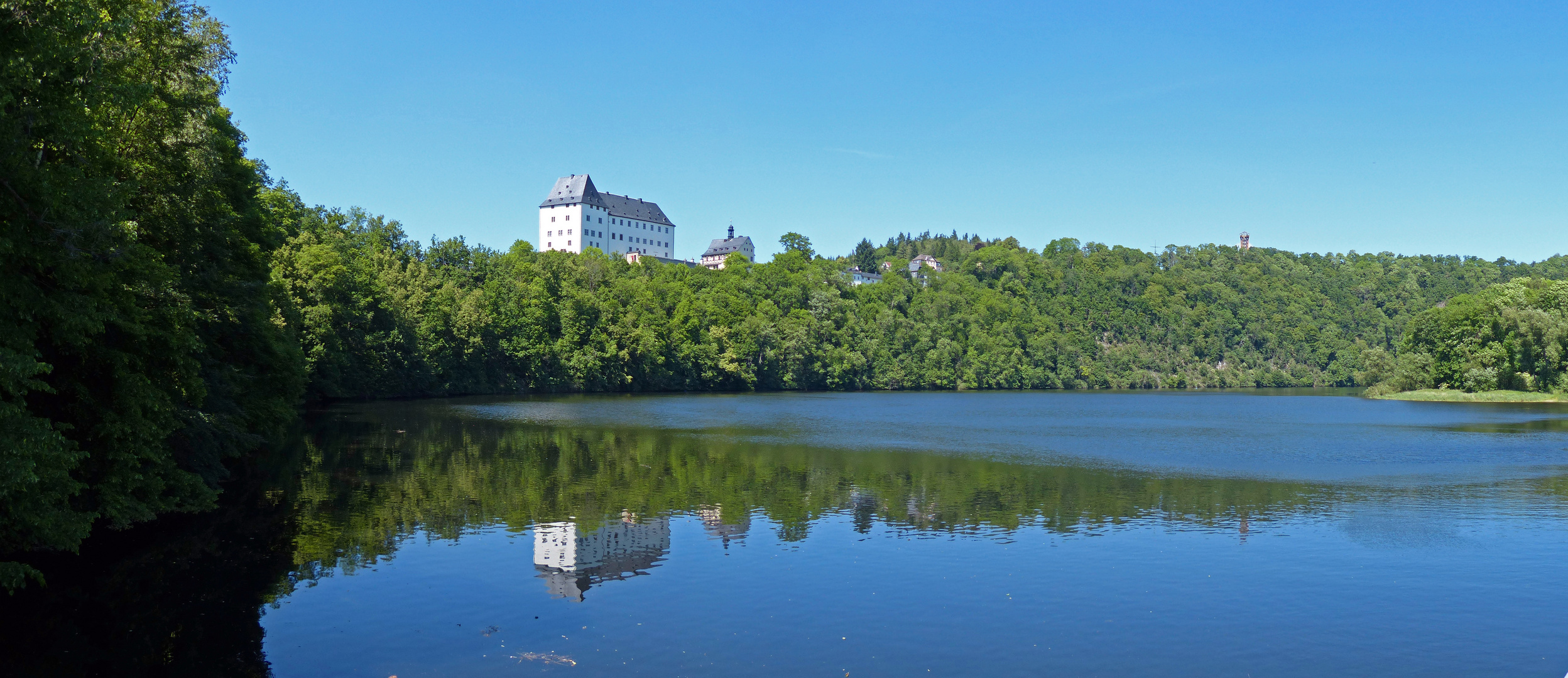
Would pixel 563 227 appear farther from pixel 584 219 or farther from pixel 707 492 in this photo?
pixel 707 492

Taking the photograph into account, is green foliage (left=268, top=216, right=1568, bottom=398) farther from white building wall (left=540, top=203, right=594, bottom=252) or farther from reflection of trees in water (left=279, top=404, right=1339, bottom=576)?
white building wall (left=540, top=203, right=594, bottom=252)

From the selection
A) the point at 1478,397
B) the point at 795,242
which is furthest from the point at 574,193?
the point at 1478,397

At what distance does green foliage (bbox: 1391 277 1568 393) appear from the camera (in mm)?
93812

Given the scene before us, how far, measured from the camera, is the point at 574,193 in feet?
616

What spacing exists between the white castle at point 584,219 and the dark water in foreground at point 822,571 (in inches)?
5927

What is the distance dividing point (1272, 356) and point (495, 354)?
13923 centimetres

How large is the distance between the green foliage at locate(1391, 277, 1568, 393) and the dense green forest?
0.27 m

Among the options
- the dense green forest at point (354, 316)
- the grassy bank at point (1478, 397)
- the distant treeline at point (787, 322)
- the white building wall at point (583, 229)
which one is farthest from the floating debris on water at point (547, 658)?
the white building wall at point (583, 229)

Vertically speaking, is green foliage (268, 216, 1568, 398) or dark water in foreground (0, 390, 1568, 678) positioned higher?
green foliage (268, 216, 1568, 398)

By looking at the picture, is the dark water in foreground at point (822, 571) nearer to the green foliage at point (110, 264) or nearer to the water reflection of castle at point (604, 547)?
the water reflection of castle at point (604, 547)

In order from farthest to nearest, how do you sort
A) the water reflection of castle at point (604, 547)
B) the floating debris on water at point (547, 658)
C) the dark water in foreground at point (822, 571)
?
the water reflection of castle at point (604, 547), the dark water in foreground at point (822, 571), the floating debris on water at point (547, 658)

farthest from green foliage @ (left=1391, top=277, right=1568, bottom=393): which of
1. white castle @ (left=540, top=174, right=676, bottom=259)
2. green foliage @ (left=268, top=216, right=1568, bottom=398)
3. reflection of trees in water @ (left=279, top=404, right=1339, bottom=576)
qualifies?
white castle @ (left=540, top=174, right=676, bottom=259)

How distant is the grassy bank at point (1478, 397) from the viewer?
9262cm

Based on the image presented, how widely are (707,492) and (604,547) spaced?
8.63 m
